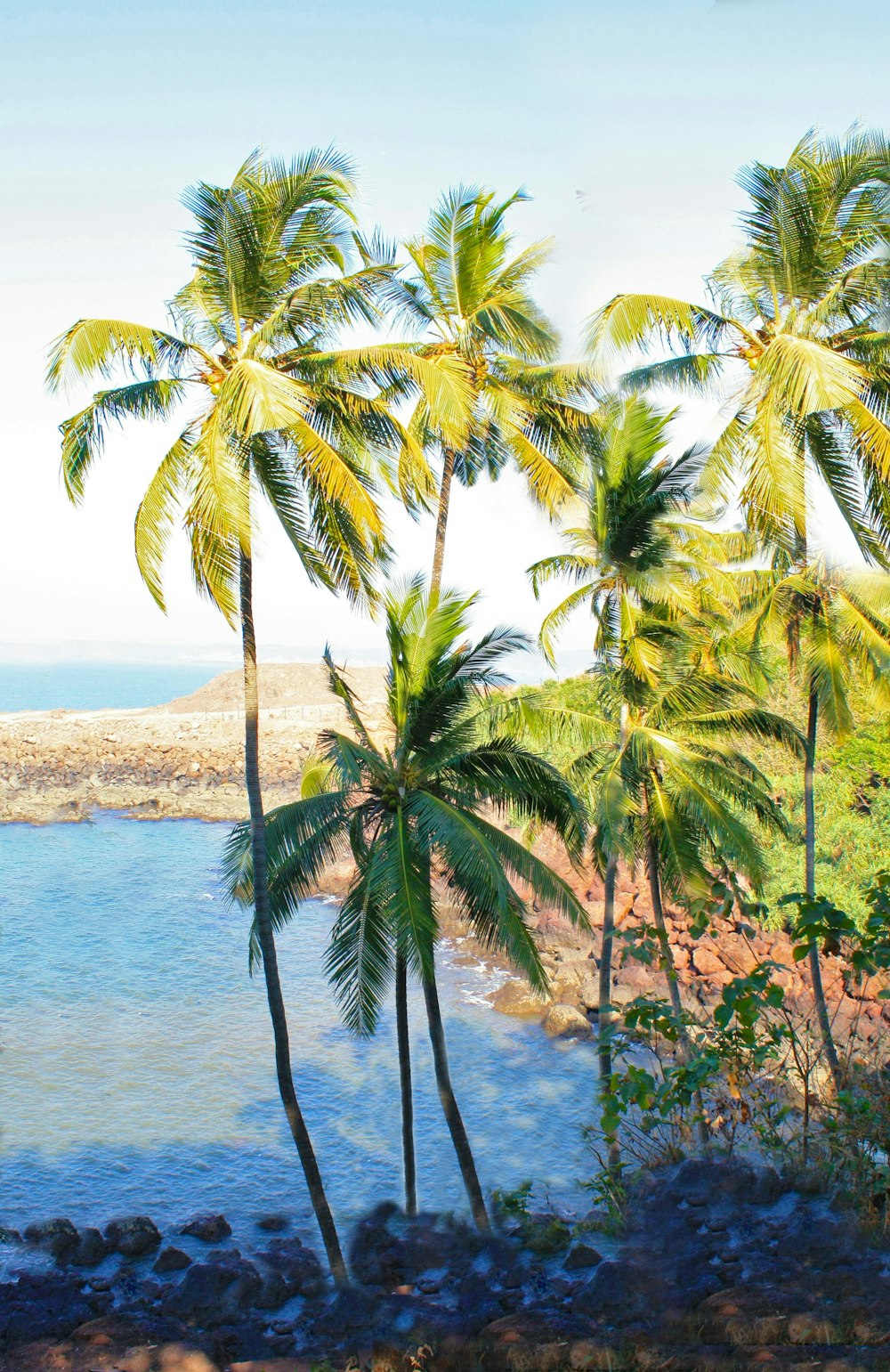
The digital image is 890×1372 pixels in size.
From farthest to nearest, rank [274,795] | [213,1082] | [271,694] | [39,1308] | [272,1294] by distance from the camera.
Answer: [271,694] < [274,795] < [213,1082] < [272,1294] < [39,1308]

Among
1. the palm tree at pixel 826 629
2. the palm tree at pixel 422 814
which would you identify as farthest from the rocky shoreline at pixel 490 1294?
the palm tree at pixel 826 629

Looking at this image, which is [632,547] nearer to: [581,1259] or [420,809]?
[420,809]

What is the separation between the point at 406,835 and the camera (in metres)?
Result: 10.9

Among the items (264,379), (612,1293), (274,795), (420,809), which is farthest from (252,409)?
(274,795)

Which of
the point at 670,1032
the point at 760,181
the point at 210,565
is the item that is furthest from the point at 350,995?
the point at 760,181

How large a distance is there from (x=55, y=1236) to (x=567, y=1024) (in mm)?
11143

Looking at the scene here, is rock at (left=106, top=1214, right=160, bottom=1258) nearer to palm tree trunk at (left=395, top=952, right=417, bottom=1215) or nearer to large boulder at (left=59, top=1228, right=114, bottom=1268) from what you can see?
large boulder at (left=59, top=1228, right=114, bottom=1268)

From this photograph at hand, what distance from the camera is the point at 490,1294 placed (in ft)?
33.1

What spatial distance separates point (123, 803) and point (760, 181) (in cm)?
3982

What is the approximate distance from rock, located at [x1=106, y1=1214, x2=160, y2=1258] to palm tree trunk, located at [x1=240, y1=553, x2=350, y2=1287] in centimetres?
332

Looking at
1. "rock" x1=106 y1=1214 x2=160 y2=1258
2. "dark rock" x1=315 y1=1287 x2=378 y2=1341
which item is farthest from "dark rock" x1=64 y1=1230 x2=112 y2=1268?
"dark rock" x1=315 y1=1287 x2=378 y2=1341

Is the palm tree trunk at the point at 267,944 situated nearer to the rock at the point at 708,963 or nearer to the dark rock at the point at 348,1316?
the dark rock at the point at 348,1316

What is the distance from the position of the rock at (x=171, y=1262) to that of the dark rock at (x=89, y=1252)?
809 millimetres

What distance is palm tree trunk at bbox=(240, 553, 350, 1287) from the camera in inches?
435
